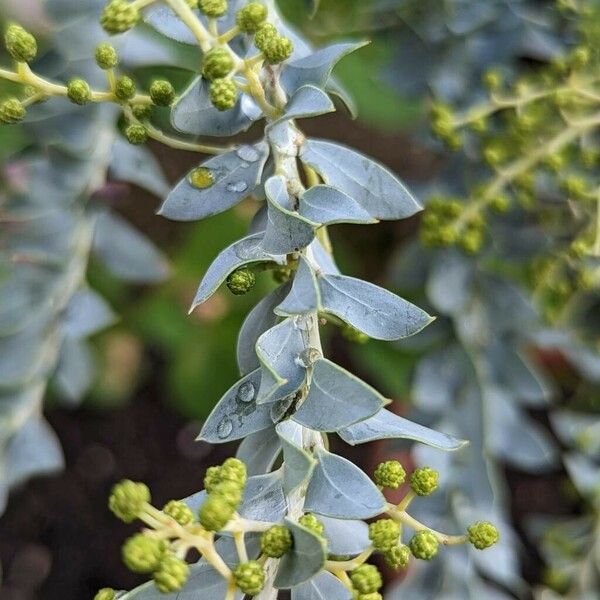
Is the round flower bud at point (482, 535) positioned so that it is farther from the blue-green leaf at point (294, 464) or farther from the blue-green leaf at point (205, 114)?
the blue-green leaf at point (205, 114)

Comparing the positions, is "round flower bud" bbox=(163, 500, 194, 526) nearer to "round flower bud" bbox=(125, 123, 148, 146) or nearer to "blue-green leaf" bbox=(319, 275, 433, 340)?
"blue-green leaf" bbox=(319, 275, 433, 340)

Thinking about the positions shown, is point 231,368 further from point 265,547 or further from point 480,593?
point 265,547

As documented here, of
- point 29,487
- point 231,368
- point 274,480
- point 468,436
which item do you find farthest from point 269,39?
point 29,487

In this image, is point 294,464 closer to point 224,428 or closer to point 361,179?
point 224,428

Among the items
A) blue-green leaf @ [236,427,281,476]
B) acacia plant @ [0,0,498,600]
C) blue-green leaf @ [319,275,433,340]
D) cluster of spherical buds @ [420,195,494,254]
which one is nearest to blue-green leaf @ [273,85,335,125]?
acacia plant @ [0,0,498,600]

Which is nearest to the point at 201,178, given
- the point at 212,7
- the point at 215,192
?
the point at 215,192

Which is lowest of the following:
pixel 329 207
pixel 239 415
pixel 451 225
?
pixel 451 225
